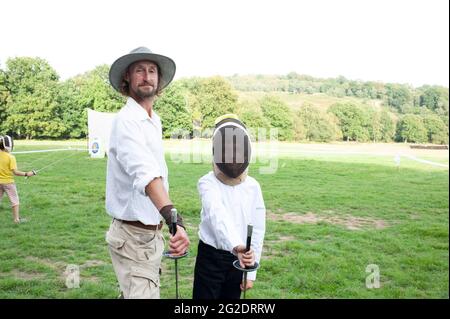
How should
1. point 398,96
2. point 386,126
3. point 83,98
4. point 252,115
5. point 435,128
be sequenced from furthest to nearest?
point 435,128 → point 398,96 → point 386,126 → point 252,115 → point 83,98

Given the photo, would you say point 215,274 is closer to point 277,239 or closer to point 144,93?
point 144,93

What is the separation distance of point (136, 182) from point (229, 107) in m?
2.96

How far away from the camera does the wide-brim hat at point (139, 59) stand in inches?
68.9

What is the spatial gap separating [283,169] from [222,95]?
4.07 metres

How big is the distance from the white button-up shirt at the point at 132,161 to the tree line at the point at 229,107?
74.1 inches

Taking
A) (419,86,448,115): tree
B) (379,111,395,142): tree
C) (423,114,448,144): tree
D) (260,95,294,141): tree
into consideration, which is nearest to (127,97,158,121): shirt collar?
(260,95,294,141): tree

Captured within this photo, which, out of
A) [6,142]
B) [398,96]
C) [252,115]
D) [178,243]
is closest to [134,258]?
[178,243]

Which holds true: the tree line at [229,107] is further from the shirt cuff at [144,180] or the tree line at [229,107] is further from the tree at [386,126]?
the shirt cuff at [144,180]

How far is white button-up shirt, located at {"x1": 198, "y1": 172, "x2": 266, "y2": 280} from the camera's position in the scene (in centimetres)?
177

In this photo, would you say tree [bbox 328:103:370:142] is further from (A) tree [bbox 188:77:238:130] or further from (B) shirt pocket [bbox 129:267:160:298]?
(B) shirt pocket [bbox 129:267:160:298]

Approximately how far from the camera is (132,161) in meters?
1.47

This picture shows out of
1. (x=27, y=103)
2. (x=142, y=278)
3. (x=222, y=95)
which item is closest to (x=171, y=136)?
(x=222, y=95)

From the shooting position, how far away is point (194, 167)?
225 inches

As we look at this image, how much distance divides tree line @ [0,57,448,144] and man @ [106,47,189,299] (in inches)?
70.0
